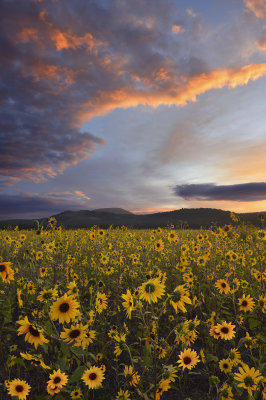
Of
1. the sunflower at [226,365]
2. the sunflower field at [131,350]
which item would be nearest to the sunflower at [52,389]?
the sunflower field at [131,350]

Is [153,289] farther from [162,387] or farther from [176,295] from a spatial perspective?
[162,387]

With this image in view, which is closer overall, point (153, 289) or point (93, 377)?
point (93, 377)

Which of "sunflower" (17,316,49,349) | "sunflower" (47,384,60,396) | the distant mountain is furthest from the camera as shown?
the distant mountain

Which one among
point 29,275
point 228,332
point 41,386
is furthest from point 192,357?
point 29,275

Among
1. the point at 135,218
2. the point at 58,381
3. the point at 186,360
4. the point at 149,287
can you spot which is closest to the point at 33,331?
the point at 58,381

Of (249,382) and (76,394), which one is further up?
(249,382)

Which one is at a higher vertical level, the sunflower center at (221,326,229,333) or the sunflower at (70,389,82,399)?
the sunflower center at (221,326,229,333)

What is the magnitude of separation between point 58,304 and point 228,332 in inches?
70.9

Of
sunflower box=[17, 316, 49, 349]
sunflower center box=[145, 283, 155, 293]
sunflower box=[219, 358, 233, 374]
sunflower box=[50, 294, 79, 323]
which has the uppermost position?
sunflower center box=[145, 283, 155, 293]

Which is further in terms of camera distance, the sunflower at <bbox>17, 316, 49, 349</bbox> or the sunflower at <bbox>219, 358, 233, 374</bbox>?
the sunflower at <bbox>219, 358, 233, 374</bbox>

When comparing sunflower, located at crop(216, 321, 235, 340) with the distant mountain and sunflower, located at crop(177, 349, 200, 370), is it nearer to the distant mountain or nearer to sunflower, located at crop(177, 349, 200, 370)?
sunflower, located at crop(177, 349, 200, 370)

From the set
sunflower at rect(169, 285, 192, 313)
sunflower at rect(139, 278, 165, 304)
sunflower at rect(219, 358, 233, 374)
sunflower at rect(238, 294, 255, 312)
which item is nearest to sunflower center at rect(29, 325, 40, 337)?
sunflower at rect(139, 278, 165, 304)

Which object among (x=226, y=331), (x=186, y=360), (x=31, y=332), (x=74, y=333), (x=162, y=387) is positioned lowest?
(x=162, y=387)

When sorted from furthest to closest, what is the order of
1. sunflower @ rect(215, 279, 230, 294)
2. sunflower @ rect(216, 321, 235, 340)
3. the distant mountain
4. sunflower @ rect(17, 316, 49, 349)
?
the distant mountain
sunflower @ rect(215, 279, 230, 294)
sunflower @ rect(216, 321, 235, 340)
sunflower @ rect(17, 316, 49, 349)
